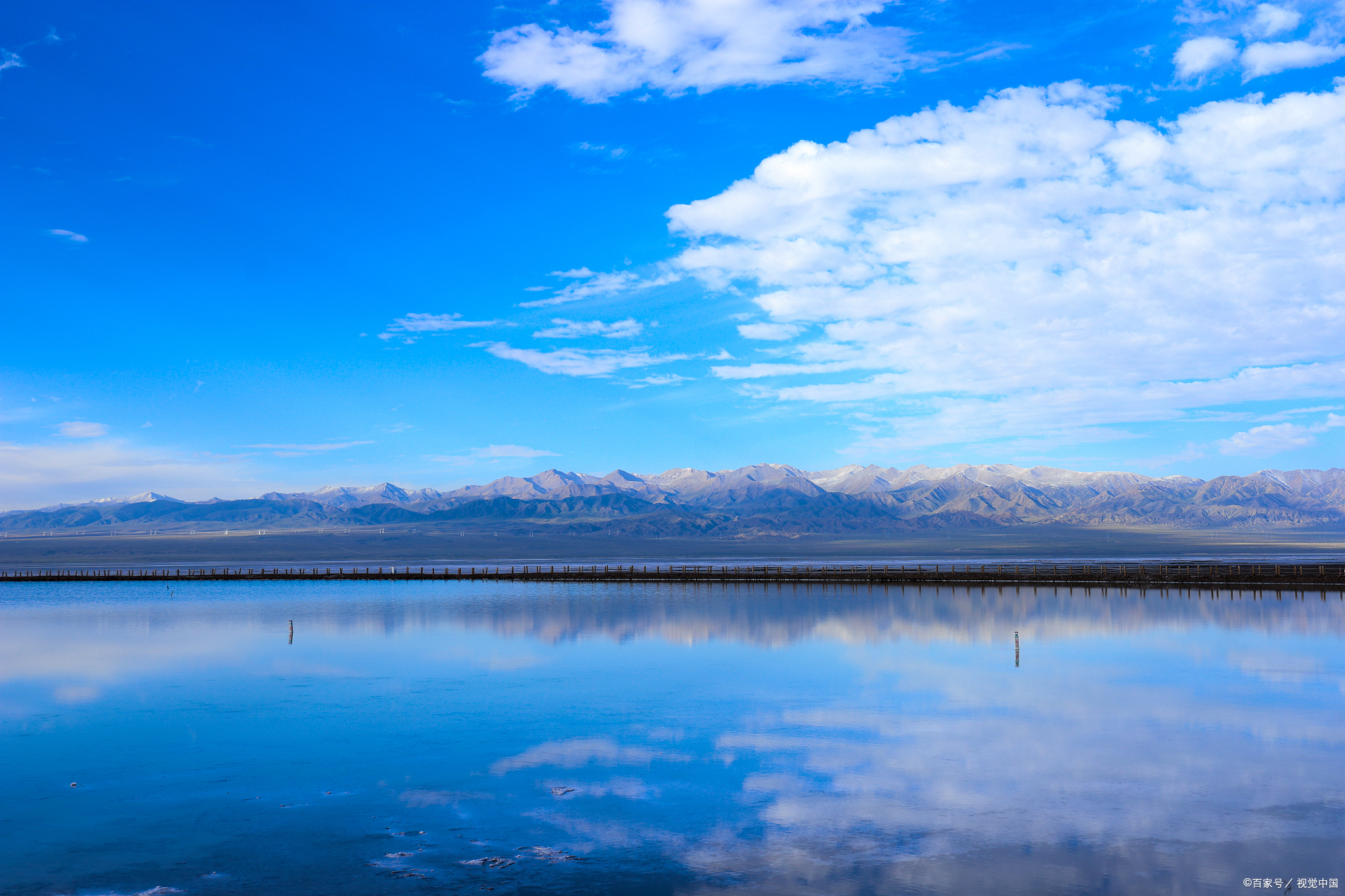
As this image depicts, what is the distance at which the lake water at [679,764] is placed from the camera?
53.7 feet

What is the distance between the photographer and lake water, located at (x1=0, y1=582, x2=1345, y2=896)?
53.7ft

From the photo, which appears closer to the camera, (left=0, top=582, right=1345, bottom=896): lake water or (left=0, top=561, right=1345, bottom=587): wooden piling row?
(left=0, top=582, right=1345, bottom=896): lake water

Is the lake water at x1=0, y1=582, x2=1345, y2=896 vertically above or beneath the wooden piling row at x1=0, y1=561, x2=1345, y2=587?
above

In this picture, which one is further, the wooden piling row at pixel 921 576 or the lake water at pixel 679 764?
the wooden piling row at pixel 921 576

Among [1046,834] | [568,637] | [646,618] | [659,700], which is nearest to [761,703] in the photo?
[659,700]

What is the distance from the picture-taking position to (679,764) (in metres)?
23.8

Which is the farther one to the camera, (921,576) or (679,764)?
(921,576)

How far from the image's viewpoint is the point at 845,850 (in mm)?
17141

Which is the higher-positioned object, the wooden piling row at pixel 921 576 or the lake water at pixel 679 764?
the lake water at pixel 679 764

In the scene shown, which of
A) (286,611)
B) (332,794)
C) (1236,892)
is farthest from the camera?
(286,611)

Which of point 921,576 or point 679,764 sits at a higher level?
point 679,764

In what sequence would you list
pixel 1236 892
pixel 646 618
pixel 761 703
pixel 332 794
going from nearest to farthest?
pixel 1236 892
pixel 332 794
pixel 761 703
pixel 646 618

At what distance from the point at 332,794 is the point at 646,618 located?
1657 inches

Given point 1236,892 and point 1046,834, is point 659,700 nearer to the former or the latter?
point 1046,834
